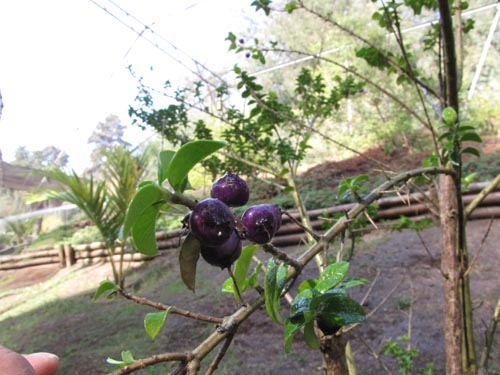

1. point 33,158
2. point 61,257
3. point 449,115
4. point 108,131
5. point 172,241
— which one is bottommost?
point 61,257

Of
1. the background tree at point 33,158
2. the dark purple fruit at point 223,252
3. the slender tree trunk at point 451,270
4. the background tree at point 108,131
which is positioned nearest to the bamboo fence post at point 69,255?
the background tree at point 108,131

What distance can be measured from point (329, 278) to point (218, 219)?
18cm

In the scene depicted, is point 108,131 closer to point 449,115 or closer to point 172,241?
point 172,241

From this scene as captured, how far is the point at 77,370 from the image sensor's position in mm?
2658

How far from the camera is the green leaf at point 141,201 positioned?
0.27 meters

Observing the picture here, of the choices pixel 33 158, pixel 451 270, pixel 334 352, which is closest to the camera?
pixel 334 352

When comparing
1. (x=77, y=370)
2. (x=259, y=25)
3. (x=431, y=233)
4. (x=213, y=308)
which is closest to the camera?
(x=77, y=370)

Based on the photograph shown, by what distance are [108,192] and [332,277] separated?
15.3 ft

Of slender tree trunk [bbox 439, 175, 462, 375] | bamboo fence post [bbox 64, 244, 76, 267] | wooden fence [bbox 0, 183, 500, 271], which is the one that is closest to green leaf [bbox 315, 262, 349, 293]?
slender tree trunk [bbox 439, 175, 462, 375]

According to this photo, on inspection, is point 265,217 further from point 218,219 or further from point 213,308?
point 213,308

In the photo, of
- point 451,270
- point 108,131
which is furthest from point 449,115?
point 108,131

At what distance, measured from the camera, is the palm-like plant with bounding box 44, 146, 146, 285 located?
4473 mm

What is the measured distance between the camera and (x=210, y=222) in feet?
0.94

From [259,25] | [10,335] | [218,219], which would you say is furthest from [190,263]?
[259,25]
